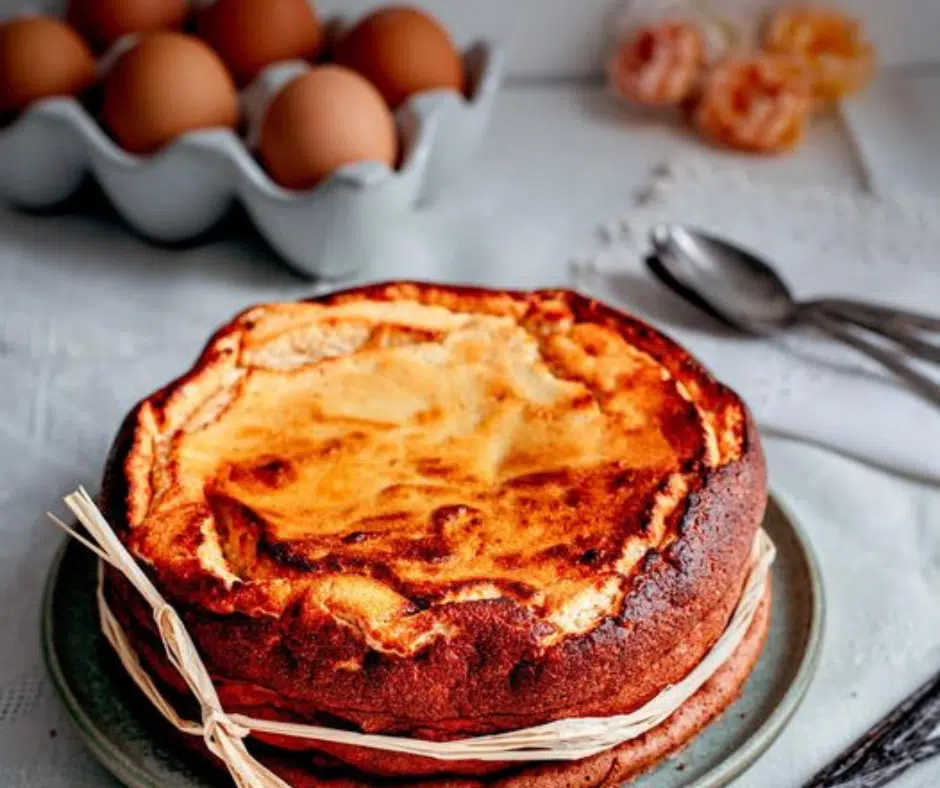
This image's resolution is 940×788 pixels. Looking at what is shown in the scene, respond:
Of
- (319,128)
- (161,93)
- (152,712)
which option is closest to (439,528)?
(152,712)

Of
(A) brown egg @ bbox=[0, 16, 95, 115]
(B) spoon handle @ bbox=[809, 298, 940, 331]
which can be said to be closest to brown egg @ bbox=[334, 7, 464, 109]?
(A) brown egg @ bbox=[0, 16, 95, 115]

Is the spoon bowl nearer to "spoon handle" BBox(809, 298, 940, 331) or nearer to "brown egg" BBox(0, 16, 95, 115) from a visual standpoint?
"spoon handle" BBox(809, 298, 940, 331)

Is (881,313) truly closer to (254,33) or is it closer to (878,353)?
(878,353)

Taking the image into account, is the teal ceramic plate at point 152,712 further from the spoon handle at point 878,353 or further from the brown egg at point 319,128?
the brown egg at point 319,128

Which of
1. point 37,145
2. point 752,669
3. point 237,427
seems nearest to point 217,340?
point 237,427

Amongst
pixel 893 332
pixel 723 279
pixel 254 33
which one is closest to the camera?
pixel 893 332

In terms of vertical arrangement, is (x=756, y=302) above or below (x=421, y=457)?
below
